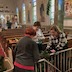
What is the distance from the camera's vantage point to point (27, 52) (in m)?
2.73

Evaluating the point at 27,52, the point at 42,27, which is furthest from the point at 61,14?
the point at 27,52

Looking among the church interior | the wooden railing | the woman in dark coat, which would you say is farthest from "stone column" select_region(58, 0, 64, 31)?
the woman in dark coat

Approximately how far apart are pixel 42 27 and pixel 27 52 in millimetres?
7211

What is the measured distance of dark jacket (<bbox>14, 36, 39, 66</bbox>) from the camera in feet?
8.88

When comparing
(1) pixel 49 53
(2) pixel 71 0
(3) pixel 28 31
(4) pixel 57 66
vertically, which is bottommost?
(4) pixel 57 66

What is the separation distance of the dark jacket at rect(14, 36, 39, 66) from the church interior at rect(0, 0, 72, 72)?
0.87ft

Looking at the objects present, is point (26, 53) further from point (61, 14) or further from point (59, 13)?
point (59, 13)

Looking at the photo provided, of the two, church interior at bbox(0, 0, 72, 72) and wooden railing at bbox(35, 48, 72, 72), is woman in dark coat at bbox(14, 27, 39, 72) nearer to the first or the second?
church interior at bbox(0, 0, 72, 72)

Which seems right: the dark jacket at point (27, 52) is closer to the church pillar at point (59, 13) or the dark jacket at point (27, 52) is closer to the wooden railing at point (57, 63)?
the wooden railing at point (57, 63)

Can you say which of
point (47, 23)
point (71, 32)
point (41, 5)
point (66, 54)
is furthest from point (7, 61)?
point (41, 5)

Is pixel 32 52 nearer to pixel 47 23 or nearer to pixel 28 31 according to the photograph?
pixel 28 31

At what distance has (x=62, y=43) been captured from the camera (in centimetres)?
381

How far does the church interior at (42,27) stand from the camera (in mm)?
3404

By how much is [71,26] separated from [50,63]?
397 centimetres
